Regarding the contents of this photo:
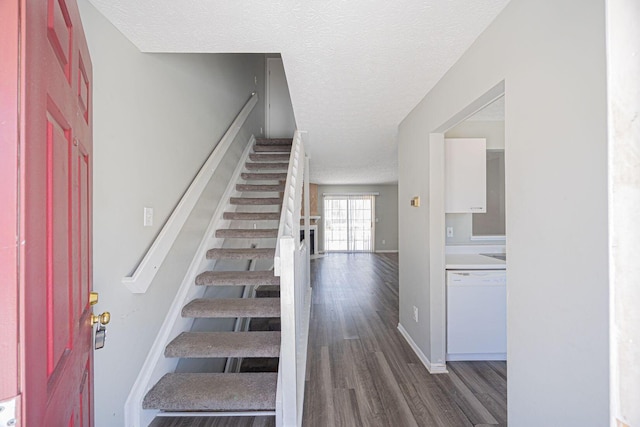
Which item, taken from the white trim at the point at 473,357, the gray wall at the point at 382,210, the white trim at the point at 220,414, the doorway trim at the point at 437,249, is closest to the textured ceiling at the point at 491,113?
the doorway trim at the point at 437,249

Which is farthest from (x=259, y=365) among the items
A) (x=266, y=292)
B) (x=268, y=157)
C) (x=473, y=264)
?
(x=268, y=157)

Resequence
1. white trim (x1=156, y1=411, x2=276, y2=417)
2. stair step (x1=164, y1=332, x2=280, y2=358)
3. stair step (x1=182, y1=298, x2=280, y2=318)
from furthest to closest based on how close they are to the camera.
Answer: stair step (x1=182, y1=298, x2=280, y2=318) < stair step (x1=164, y1=332, x2=280, y2=358) < white trim (x1=156, y1=411, x2=276, y2=417)

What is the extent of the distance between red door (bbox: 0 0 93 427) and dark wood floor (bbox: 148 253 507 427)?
4.63 ft

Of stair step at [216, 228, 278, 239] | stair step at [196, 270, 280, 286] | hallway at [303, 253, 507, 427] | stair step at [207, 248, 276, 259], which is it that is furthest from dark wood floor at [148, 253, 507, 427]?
stair step at [216, 228, 278, 239]

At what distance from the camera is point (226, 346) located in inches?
73.5

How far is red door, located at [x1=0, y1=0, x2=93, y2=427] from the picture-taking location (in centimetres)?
43

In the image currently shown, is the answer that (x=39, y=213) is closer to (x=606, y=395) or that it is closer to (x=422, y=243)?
(x=606, y=395)

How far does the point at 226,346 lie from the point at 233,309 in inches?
11.5

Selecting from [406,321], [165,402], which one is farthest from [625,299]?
[406,321]

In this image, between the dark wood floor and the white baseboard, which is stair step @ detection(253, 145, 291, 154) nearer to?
the dark wood floor

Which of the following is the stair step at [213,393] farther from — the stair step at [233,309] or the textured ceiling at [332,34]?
the textured ceiling at [332,34]

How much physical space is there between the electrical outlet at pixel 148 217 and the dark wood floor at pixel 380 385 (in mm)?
1225

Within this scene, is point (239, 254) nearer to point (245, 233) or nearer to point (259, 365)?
point (245, 233)

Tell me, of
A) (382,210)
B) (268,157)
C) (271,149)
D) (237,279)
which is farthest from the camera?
(382,210)
